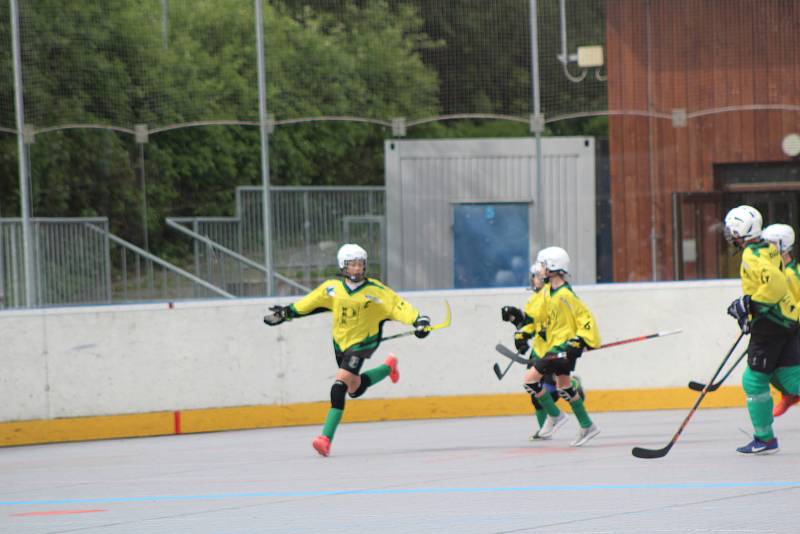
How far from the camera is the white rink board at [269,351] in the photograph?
12.1 metres

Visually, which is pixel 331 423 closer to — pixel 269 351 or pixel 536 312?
pixel 536 312

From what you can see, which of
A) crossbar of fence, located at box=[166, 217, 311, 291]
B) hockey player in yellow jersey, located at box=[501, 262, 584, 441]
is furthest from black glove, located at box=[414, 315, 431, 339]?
crossbar of fence, located at box=[166, 217, 311, 291]

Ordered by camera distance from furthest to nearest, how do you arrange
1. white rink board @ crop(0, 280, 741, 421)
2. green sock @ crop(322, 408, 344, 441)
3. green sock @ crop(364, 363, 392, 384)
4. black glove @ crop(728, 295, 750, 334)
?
white rink board @ crop(0, 280, 741, 421) < green sock @ crop(364, 363, 392, 384) < green sock @ crop(322, 408, 344, 441) < black glove @ crop(728, 295, 750, 334)

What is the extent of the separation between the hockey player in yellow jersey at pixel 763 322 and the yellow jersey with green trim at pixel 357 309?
8.53 feet

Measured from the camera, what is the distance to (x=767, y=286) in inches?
353

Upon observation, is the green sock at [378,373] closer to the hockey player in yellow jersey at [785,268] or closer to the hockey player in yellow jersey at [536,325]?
the hockey player in yellow jersey at [536,325]

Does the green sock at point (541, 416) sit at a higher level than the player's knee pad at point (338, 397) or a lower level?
lower

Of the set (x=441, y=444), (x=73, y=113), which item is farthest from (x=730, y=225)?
(x=73, y=113)

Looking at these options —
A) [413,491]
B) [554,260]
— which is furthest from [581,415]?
[413,491]

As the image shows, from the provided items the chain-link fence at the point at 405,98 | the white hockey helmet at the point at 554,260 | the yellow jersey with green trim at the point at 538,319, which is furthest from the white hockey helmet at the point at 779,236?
the chain-link fence at the point at 405,98

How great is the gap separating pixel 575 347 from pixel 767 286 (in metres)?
1.75

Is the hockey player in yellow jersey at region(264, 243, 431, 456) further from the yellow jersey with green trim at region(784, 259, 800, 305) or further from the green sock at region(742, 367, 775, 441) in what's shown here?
the yellow jersey with green trim at region(784, 259, 800, 305)

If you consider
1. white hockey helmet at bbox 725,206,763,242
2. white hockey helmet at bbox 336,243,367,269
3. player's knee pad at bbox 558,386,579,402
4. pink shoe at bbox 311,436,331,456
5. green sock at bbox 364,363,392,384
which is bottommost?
pink shoe at bbox 311,436,331,456

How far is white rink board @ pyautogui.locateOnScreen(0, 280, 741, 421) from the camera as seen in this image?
12.1 meters
